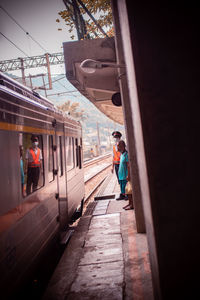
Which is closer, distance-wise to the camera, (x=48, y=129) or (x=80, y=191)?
(x=48, y=129)

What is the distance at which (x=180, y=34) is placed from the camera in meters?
1.69

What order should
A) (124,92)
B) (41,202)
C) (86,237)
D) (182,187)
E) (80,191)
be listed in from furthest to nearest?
(80,191) < (86,237) < (124,92) < (41,202) < (182,187)

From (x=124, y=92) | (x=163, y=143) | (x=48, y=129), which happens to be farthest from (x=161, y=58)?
(x=48, y=129)

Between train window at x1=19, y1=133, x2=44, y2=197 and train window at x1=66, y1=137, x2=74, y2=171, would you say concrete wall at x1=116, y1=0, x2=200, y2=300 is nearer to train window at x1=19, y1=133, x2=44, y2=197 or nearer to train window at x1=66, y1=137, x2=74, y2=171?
train window at x1=19, y1=133, x2=44, y2=197

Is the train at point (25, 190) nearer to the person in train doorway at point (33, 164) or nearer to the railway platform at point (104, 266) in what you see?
the person in train doorway at point (33, 164)

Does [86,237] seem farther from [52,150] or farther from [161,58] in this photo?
[161,58]

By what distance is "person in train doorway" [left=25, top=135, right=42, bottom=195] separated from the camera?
13.0 feet

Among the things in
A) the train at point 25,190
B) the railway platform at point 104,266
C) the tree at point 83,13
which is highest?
the tree at point 83,13

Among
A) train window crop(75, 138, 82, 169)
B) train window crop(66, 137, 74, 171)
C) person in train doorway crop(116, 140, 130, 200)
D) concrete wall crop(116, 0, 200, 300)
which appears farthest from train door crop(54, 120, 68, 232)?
concrete wall crop(116, 0, 200, 300)

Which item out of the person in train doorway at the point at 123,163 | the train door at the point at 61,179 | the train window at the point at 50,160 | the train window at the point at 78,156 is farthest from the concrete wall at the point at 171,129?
the train window at the point at 78,156

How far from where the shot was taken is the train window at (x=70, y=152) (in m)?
6.90

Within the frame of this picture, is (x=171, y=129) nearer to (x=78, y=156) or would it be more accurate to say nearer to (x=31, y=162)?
(x=31, y=162)

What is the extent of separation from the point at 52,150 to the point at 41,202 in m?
1.25

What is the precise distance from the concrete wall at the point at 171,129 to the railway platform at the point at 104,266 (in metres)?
1.65
